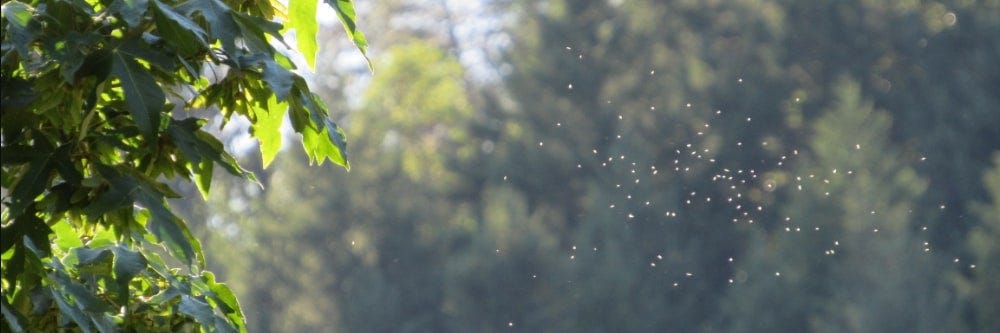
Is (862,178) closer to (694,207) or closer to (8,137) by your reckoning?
(694,207)

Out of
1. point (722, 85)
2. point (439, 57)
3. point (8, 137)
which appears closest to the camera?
point (8, 137)

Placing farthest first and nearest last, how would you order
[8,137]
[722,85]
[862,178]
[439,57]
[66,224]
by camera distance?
1. [439,57]
2. [722,85]
3. [862,178]
4. [66,224]
5. [8,137]

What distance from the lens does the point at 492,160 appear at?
12336mm

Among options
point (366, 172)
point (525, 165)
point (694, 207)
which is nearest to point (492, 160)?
point (525, 165)

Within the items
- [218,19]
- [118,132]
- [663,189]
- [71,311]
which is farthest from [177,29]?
[663,189]

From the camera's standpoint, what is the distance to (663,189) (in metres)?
11.7

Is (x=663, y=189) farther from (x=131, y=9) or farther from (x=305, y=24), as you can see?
(x=131, y=9)

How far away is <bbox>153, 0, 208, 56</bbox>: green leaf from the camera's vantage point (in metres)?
1.12

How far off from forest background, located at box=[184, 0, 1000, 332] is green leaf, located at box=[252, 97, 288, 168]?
31.6 feet

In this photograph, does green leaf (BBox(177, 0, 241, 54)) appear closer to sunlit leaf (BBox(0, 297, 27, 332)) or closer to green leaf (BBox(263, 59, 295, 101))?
green leaf (BBox(263, 59, 295, 101))

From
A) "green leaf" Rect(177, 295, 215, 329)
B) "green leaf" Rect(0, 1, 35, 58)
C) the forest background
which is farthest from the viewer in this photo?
the forest background

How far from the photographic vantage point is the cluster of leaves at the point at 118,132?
3.72ft

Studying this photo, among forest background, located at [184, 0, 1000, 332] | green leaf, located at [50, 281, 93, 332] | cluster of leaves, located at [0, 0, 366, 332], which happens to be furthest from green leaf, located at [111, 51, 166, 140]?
forest background, located at [184, 0, 1000, 332]

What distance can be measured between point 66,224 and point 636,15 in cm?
1146
